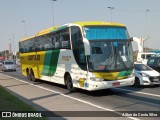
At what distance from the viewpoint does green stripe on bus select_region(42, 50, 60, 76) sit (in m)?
18.5

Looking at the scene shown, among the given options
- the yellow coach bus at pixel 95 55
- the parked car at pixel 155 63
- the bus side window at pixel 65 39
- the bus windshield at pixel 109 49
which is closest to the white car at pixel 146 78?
the yellow coach bus at pixel 95 55

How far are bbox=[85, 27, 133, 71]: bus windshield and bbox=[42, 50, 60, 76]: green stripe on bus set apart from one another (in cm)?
389

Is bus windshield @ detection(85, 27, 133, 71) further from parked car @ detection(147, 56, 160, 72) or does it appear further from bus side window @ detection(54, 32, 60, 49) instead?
parked car @ detection(147, 56, 160, 72)

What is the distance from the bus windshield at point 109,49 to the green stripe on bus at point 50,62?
3888mm

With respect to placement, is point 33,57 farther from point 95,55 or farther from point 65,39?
point 95,55

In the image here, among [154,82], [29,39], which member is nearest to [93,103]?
[154,82]

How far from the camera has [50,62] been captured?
19.4 metres

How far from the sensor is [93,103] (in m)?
12.5

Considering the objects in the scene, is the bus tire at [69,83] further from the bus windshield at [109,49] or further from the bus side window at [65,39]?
the bus windshield at [109,49]

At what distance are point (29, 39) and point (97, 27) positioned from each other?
11374 millimetres

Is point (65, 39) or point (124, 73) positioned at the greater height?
point (65, 39)

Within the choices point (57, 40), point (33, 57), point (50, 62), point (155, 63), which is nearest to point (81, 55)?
point (57, 40)

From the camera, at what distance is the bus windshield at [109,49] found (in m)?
14.0

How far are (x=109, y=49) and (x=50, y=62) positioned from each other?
5942 millimetres
